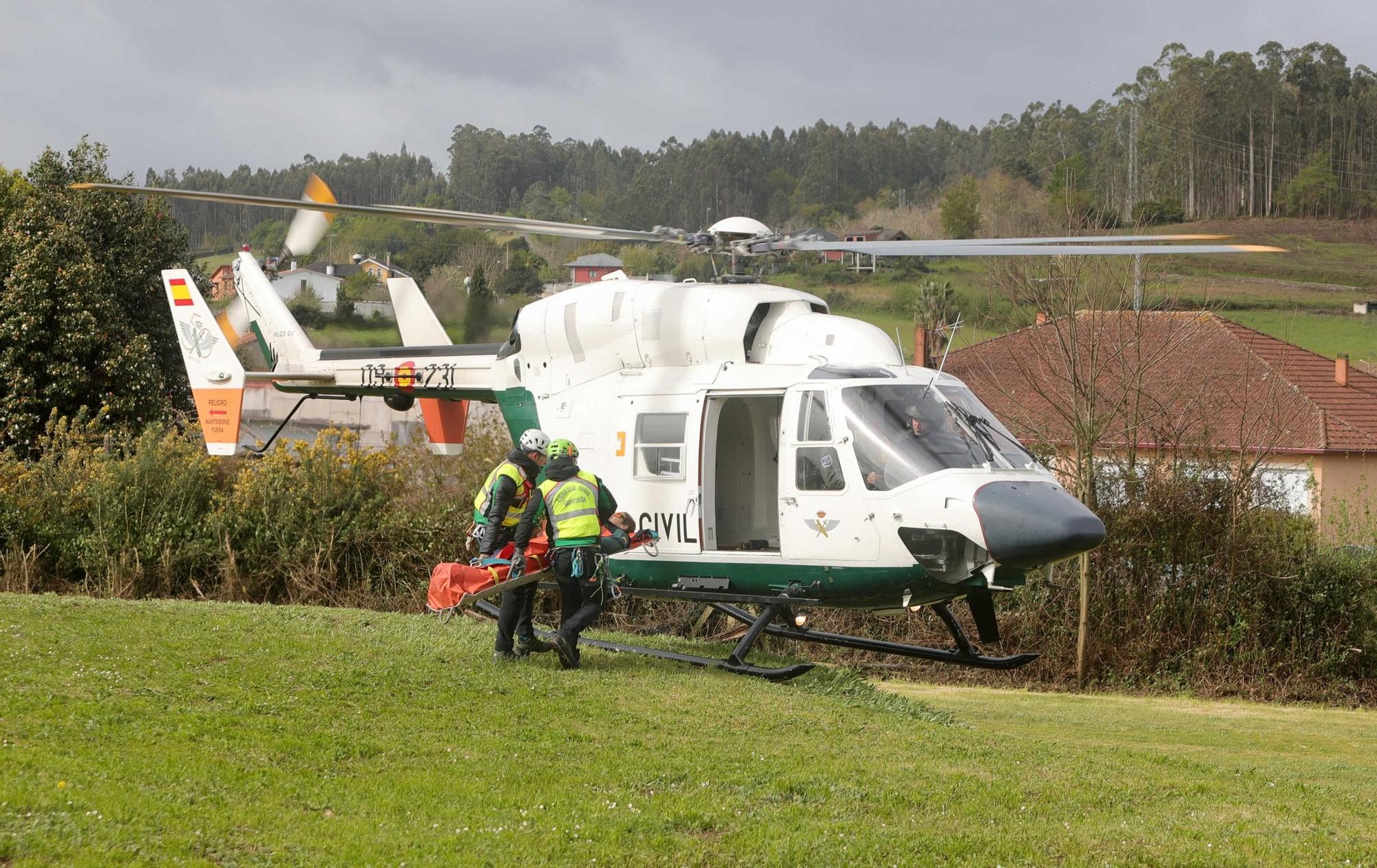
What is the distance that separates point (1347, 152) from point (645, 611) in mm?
70057

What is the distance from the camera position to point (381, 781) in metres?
6.82

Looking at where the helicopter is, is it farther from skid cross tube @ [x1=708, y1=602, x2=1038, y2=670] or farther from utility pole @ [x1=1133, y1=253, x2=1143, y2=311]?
utility pole @ [x1=1133, y1=253, x2=1143, y2=311]

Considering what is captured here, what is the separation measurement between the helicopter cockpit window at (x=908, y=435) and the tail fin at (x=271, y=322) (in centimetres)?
A: 761

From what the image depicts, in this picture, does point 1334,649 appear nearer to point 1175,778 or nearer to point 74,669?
point 1175,778

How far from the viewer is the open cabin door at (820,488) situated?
10.2 meters

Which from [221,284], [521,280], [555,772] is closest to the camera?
[555,772]

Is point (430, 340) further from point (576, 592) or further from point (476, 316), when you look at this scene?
point (576, 592)

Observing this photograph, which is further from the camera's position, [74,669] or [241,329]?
[241,329]

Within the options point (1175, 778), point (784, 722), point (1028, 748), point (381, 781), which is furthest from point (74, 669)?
point (1175, 778)

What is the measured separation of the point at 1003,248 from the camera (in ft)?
30.2

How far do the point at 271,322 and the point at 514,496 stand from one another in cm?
704

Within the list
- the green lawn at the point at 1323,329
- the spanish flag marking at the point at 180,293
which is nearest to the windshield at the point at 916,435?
the spanish flag marking at the point at 180,293

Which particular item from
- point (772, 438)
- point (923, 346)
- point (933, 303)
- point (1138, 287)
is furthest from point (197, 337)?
point (933, 303)

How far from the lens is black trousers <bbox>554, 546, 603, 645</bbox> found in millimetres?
10125
